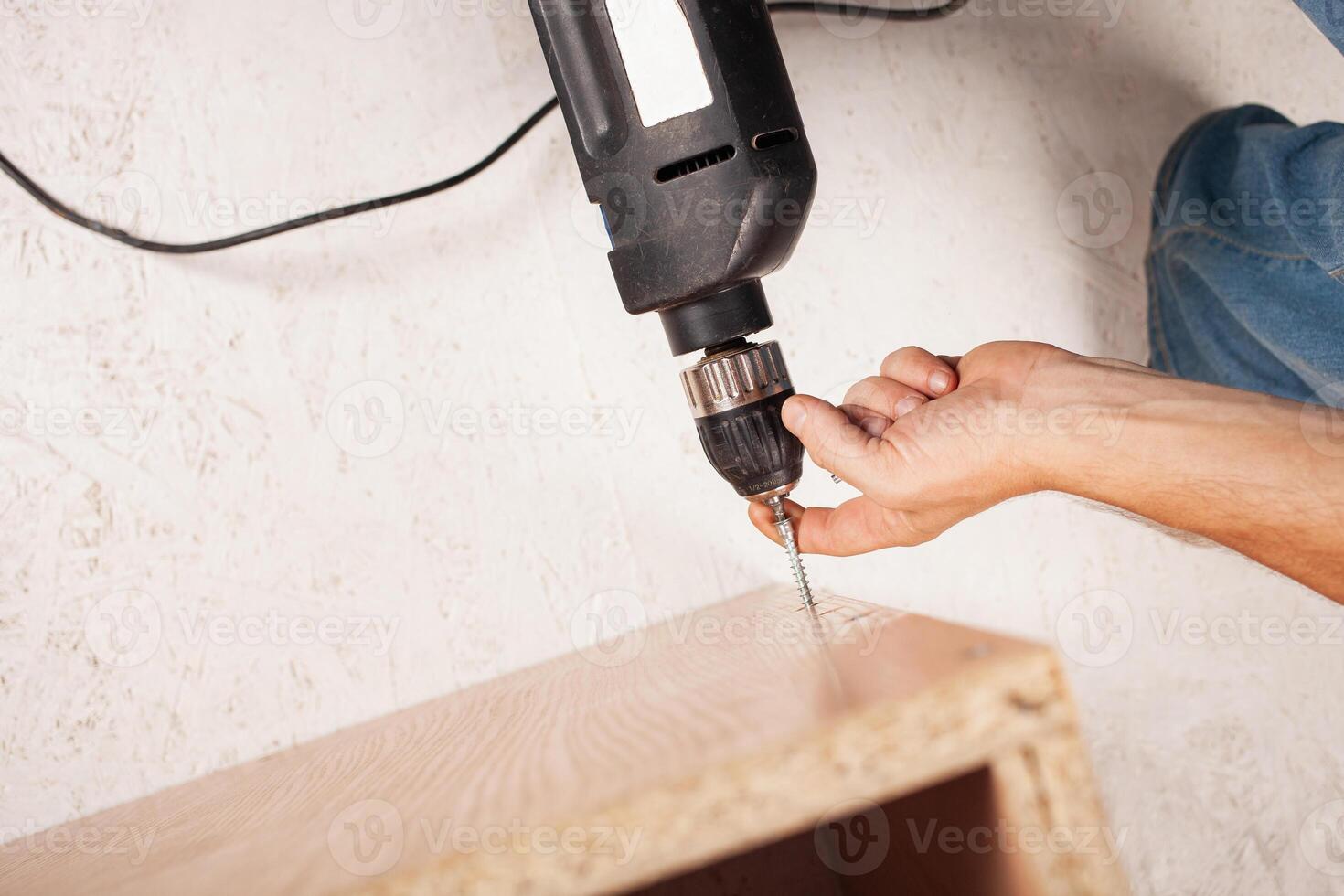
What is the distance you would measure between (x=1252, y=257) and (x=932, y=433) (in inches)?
18.1

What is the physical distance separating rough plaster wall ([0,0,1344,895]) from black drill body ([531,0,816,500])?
241mm

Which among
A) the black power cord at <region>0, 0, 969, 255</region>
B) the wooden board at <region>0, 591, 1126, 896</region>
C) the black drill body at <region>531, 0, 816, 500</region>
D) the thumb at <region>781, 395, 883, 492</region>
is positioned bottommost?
the wooden board at <region>0, 591, 1126, 896</region>

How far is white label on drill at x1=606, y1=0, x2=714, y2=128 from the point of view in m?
0.56

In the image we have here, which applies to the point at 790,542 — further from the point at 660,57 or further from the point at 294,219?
the point at 294,219

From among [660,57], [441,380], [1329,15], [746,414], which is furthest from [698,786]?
[1329,15]

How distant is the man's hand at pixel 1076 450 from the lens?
1.65 ft

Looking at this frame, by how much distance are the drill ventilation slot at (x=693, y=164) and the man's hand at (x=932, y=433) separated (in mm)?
159

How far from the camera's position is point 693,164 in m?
0.57

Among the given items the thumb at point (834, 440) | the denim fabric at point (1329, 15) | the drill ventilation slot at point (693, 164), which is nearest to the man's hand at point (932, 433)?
the thumb at point (834, 440)

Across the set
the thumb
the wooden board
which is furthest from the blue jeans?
the wooden board

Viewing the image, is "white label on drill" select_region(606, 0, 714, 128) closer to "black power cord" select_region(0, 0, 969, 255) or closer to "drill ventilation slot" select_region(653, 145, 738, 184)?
"drill ventilation slot" select_region(653, 145, 738, 184)

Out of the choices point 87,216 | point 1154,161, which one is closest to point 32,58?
point 87,216

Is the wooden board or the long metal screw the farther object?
the long metal screw

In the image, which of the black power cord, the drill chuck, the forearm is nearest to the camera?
the forearm
